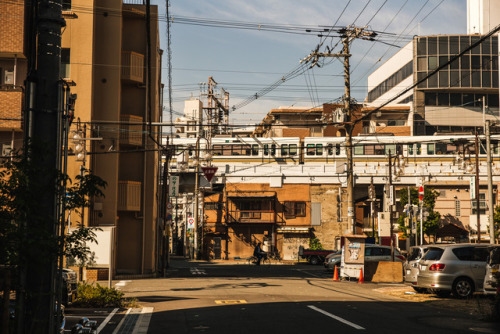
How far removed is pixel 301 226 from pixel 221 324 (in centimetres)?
5495

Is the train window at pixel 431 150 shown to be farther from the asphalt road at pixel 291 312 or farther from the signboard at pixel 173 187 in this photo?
the asphalt road at pixel 291 312

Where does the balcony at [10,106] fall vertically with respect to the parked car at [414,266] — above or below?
above

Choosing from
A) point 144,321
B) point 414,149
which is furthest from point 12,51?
point 414,149

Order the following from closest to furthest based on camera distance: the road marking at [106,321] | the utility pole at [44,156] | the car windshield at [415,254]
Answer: the utility pole at [44,156], the road marking at [106,321], the car windshield at [415,254]

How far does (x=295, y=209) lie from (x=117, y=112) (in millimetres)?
38067

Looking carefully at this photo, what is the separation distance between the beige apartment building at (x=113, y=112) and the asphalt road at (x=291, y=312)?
10481 mm

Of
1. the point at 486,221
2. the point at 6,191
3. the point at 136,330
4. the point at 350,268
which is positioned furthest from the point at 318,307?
the point at 486,221

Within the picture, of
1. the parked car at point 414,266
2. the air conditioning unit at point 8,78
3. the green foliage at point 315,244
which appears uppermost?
the air conditioning unit at point 8,78

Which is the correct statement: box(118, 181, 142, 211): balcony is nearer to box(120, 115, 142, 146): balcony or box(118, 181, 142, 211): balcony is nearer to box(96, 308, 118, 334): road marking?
box(120, 115, 142, 146): balcony

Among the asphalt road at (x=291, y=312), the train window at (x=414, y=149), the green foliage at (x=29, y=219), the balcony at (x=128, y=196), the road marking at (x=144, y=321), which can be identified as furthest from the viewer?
the train window at (x=414, y=149)

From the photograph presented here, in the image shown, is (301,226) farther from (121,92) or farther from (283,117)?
(121,92)

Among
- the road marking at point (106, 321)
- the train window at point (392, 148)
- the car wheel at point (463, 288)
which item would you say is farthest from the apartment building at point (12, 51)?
the train window at point (392, 148)

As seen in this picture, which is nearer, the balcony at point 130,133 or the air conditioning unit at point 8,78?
the air conditioning unit at point 8,78

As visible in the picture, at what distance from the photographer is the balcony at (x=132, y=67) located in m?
34.4
